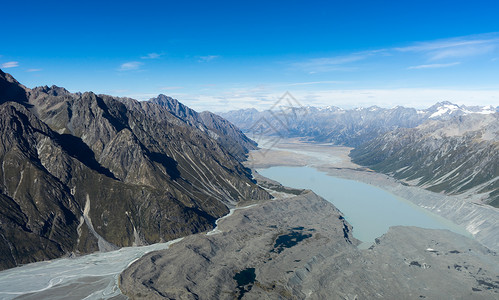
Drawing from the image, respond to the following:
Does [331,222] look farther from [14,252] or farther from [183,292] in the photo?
[14,252]

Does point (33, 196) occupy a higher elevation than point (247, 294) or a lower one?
higher

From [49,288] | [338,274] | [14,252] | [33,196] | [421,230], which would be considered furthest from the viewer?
[421,230]

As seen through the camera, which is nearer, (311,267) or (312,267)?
(311,267)

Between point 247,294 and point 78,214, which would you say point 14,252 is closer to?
point 78,214

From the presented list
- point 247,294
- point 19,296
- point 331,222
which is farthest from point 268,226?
point 19,296

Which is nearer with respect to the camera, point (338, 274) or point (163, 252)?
point (338, 274)

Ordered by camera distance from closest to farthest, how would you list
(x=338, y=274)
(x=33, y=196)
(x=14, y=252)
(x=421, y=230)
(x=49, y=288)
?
(x=49, y=288) → (x=338, y=274) → (x=14, y=252) → (x=33, y=196) → (x=421, y=230)
